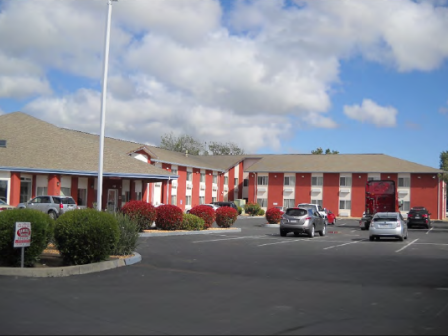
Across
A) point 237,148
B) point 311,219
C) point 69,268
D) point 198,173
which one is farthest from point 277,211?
point 237,148

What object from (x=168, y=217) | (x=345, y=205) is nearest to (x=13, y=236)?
(x=168, y=217)

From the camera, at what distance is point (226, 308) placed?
9109 millimetres

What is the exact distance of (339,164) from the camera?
6819 cm

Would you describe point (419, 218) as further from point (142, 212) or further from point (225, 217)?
point (142, 212)

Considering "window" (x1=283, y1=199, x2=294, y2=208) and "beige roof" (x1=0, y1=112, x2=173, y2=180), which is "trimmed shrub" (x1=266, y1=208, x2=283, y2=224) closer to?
"beige roof" (x1=0, y1=112, x2=173, y2=180)

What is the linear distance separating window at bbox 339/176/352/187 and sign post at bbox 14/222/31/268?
57.4 metres

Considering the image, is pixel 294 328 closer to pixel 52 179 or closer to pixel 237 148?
pixel 52 179

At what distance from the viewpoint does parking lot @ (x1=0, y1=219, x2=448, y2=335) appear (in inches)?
307

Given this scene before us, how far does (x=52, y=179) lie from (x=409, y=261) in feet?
81.7

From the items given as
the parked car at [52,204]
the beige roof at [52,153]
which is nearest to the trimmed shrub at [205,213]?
the parked car at [52,204]

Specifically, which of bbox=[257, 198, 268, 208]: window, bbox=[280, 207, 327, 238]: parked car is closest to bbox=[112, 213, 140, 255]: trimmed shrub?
bbox=[280, 207, 327, 238]: parked car

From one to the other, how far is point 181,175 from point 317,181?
19.5 meters

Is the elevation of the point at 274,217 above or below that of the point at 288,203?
below

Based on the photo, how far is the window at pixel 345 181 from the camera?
6619 centimetres
